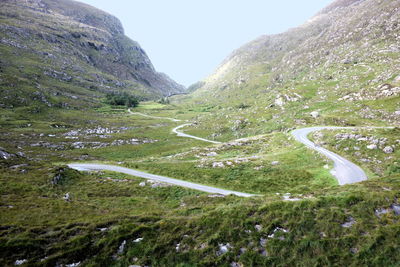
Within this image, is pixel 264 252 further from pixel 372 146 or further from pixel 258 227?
pixel 372 146

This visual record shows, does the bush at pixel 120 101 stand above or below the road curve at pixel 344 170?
above

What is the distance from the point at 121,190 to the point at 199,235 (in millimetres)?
19240

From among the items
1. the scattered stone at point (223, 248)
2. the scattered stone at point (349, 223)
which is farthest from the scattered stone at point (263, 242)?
the scattered stone at point (349, 223)

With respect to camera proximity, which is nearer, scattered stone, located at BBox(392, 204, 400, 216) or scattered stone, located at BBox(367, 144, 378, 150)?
scattered stone, located at BBox(392, 204, 400, 216)

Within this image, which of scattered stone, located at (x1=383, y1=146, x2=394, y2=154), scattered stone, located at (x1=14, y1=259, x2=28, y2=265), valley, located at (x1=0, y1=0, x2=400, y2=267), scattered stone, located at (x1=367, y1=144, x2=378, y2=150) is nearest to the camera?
scattered stone, located at (x1=14, y1=259, x2=28, y2=265)

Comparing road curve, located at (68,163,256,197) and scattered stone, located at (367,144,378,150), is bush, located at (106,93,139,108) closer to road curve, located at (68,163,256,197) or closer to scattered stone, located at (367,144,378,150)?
road curve, located at (68,163,256,197)

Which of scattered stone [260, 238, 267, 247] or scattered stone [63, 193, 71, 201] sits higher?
scattered stone [260, 238, 267, 247]

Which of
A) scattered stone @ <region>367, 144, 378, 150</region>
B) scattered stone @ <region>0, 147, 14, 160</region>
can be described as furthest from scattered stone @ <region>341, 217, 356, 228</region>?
scattered stone @ <region>0, 147, 14, 160</region>

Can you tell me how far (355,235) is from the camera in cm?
1198

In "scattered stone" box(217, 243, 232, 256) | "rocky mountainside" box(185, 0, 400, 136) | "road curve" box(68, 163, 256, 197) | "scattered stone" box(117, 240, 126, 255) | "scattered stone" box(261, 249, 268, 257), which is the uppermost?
"rocky mountainside" box(185, 0, 400, 136)

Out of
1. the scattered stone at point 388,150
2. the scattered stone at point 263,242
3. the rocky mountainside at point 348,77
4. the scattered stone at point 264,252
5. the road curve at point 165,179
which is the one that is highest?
the rocky mountainside at point 348,77

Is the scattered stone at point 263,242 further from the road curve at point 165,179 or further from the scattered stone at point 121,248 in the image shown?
the road curve at point 165,179

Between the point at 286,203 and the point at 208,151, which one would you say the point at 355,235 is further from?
the point at 208,151

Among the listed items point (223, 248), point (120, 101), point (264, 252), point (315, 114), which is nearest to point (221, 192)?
point (223, 248)
